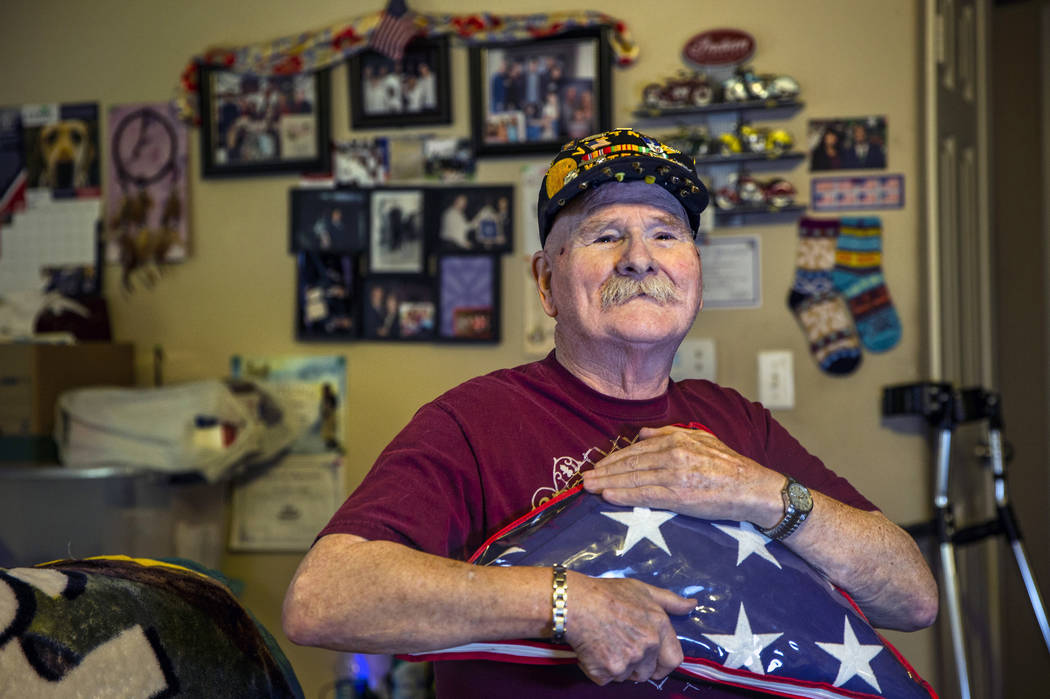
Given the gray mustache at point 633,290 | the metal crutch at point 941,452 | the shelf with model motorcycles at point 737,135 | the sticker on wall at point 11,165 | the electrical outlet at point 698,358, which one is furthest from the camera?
the sticker on wall at point 11,165

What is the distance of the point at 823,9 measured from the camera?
8.70 ft

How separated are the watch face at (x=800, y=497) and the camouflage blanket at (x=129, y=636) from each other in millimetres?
689

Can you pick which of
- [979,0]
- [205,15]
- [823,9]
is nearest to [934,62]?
[823,9]

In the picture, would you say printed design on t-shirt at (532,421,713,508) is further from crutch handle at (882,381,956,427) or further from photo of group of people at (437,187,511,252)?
photo of group of people at (437,187,511,252)

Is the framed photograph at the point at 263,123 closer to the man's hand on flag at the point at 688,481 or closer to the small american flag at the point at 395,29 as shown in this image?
the small american flag at the point at 395,29

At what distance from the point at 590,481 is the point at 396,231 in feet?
6.23

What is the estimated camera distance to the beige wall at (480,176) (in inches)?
103

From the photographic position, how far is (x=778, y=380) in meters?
2.68

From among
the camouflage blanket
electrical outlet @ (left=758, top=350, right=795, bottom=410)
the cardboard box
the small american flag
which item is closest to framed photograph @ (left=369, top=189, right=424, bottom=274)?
the small american flag

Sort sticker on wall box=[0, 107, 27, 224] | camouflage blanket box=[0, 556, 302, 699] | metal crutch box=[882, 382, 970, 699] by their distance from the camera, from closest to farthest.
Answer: camouflage blanket box=[0, 556, 302, 699] < metal crutch box=[882, 382, 970, 699] < sticker on wall box=[0, 107, 27, 224]

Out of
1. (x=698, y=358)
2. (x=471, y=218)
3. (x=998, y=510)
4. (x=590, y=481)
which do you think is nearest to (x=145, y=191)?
(x=471, y=218)

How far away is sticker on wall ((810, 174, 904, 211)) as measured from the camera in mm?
2625

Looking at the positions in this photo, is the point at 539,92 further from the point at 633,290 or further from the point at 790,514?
the point at 790,514

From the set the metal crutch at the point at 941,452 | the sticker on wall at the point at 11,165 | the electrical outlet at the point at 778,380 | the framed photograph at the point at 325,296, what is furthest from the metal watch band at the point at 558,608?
the sticker on wall at the point at 11,165
